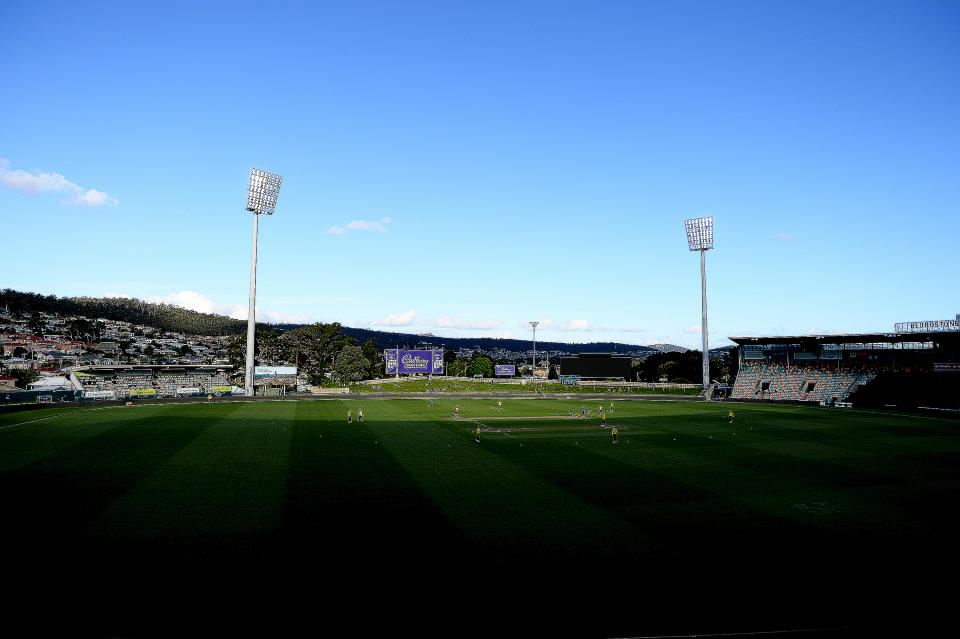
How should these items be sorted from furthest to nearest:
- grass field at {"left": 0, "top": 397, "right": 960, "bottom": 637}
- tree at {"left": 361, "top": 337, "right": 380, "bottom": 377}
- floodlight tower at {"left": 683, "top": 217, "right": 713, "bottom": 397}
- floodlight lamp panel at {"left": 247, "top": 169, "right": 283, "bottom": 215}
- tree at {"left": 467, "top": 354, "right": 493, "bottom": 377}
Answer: tree at {"left": 467, "top": 354, "right": 493, "bottom": 377} < tree at {"left": 361, "top": 337, "right": 380, "bottom": 377} < floodlight tower at {"left": 683, "top": 217, "right": 713, "bottom": 397} < floodlight lamp panel at {"left": 247, "top": 169, "right": 283, "bottom": 215} < grass field at {"left": 0, "top": 397, "right": 960, "bottom": 637}

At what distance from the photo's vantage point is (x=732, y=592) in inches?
480

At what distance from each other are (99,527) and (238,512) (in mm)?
3731

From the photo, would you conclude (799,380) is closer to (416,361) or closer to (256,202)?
(416,361)

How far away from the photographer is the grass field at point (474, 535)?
11141mm

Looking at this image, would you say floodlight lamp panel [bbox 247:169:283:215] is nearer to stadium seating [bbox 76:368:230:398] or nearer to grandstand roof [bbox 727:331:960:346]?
stadium seating [bbox 76:368:230:398]

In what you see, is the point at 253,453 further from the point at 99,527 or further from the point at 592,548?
the point at 592,548

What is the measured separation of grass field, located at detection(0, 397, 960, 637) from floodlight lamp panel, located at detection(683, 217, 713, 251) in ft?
187

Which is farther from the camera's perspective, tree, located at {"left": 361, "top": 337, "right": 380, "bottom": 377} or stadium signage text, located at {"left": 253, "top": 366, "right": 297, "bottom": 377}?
tree, located at {"left": 361, "top": 337, "right": 380, "bottom": 377}

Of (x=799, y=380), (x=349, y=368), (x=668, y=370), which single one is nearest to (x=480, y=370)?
(x=668, y=370)

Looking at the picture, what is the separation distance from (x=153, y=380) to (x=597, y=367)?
8487cm

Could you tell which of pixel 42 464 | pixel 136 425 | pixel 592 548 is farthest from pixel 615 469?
pixel 136 425

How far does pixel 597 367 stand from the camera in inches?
4464

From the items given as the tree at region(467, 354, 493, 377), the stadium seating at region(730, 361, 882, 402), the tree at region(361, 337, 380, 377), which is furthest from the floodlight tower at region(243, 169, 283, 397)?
the tree at region(467, 354, 493, 377)

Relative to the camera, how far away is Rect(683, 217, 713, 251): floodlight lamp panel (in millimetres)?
84250
